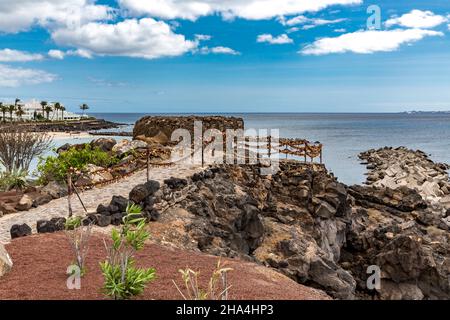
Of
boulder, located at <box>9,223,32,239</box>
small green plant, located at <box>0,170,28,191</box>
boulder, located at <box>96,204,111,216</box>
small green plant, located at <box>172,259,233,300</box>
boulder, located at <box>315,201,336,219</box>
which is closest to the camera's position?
small green plant, located at <box>172,259,233,300</box>

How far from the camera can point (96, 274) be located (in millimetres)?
10172

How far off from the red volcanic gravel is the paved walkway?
6.65 ft

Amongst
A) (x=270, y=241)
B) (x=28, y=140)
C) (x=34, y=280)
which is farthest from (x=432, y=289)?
(x=28, y=140)

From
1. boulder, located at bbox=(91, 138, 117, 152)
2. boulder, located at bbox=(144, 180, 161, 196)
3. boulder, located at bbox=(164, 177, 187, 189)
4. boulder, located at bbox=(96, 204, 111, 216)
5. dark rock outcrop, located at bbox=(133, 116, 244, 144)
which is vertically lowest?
boulder, located at bbox=(96, 204, 111, 216)

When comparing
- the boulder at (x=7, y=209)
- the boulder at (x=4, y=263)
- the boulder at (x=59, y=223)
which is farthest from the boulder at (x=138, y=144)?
the boulder at (x=4, y=263)

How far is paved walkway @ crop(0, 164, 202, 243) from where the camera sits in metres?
15.6

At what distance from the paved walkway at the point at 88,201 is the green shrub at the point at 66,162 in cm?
278

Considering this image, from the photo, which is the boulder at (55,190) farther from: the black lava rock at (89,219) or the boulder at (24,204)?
the black lava rock at (89,219)

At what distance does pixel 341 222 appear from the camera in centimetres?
2619

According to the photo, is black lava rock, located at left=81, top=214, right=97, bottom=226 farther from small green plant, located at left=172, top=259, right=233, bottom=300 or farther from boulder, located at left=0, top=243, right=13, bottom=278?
small green plant, located at left=172, top=259, right=233, bottom=300

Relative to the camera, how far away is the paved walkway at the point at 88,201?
1563cm

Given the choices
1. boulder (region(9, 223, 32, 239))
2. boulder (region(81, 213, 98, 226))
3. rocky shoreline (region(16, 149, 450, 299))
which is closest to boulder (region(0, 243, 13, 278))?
boulder (region(9, 223, 32, 239))

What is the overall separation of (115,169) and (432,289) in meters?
16.9

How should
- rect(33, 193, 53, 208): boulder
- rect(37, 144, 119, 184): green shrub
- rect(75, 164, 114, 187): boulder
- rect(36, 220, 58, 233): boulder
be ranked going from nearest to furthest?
rect(36, 220, 58, 233): boulder, rect(33, 193, 53, 208): boulder, rect(75, 164, 114, 187): boulder, rect(37, 144, 119, 184): green shrub
